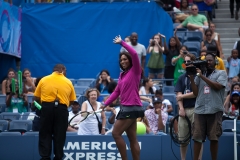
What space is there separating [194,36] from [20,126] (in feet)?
22.7

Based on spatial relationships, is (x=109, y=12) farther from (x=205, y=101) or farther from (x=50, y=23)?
(x=205, y=101)

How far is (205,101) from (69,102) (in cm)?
225

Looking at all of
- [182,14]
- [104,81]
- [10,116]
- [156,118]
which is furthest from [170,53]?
[10,116]

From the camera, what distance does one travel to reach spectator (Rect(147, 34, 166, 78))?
1716 cm

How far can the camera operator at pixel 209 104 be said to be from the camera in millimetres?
10055

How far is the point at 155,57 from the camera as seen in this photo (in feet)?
56.3

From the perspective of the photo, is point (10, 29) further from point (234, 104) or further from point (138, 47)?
point (234, 104)

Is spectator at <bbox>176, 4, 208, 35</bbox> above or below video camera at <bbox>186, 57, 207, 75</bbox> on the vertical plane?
above

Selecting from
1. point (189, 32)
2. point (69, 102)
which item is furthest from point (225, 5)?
point (69, 102)

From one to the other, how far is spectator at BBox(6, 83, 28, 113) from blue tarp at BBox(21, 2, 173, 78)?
10.5 ft

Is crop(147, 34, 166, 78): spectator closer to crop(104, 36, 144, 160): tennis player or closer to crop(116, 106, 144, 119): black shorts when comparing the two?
crop(104, 36, 144, 160): tennis player

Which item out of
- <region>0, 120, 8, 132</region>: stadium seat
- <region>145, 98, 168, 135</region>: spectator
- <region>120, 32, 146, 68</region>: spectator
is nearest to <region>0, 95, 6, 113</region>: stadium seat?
<region>0, 120, 8, 132</region>: stadium seat

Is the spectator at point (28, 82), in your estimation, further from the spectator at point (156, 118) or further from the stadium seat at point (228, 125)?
the stadium seat at point (228, 125)

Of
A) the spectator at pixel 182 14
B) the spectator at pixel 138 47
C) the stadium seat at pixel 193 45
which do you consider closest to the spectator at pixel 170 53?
the spectator at pixel 138 47
